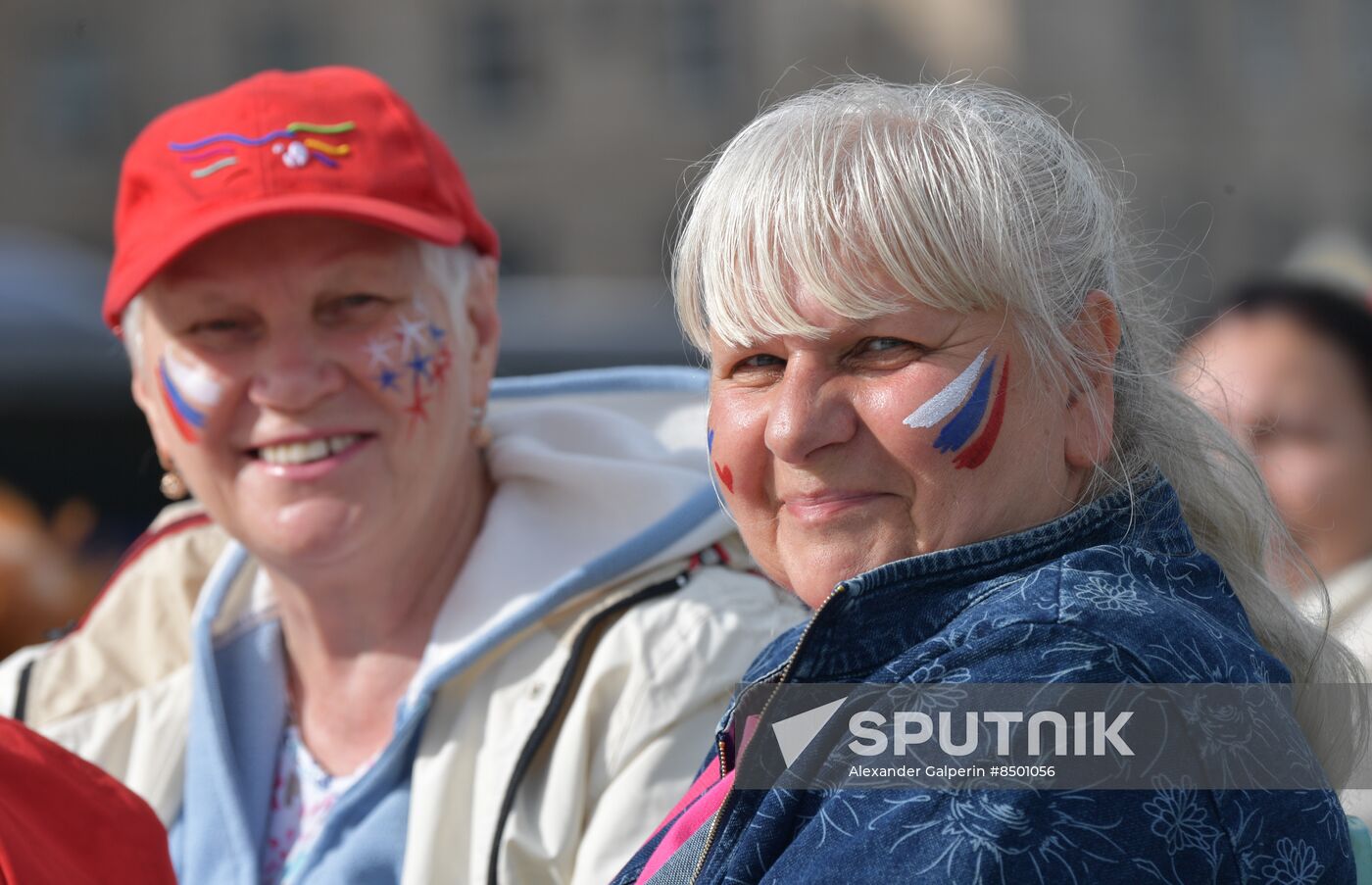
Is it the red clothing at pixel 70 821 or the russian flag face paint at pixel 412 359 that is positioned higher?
the russian flag face paint at pixel 412 359

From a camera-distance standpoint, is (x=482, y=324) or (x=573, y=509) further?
(x=482, y=324)

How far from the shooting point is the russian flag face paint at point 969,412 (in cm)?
158

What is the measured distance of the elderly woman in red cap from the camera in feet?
7.99

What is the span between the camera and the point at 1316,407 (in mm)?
3402

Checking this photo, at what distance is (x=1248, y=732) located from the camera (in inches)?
55.5

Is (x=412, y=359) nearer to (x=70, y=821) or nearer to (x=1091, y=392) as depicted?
(x=70, y=821)

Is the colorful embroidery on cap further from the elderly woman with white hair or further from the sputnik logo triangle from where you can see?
the sputnik logo triangle

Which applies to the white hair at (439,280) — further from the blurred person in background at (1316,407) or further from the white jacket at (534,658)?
the blurred person in background at (1316,407)

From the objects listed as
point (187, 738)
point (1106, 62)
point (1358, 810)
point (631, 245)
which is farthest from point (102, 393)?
point (1106, 62)

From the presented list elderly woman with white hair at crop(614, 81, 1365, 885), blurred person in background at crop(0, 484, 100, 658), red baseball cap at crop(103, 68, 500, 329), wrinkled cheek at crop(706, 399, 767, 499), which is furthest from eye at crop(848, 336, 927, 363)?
blurred person in background at crop(0, 484, 100, 658)

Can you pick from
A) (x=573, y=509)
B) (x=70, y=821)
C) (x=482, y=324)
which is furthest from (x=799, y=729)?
(x=482, y=324)

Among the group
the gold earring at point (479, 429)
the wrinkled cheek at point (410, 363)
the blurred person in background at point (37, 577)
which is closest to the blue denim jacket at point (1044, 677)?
the wrinkled cheek at point (410, 363)

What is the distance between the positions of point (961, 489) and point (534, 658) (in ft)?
3.74

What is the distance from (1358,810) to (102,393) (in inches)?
198
